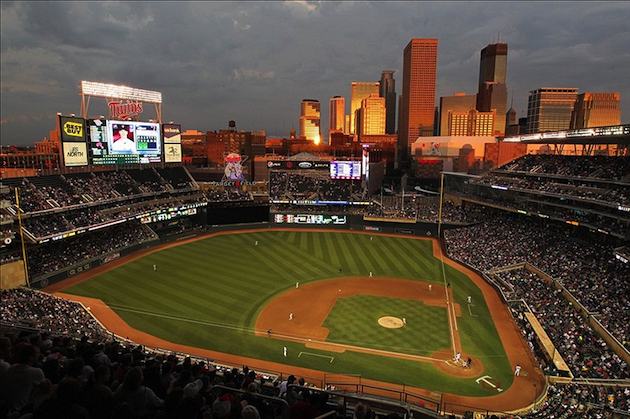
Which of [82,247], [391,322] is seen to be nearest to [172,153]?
[82,247]

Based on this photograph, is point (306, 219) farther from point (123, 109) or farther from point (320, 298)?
point (123, 109)

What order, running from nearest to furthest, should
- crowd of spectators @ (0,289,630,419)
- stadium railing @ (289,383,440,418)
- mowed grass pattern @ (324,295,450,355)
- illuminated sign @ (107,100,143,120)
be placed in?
crowd of spectators @ (0,289,630,419)
stadium railing @ (289,383,440,418)
mowed grass pattern @ (324,295,450,355)
illuminated sign @ (107,100,143,120)

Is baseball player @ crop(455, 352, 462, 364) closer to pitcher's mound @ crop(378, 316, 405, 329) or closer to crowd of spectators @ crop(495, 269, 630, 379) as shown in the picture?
crowd of spectators @ crop(495, 269, 630, 379)

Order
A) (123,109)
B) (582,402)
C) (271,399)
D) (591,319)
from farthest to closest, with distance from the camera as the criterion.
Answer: (123,109)
(591,319)
(582,402)
(271,399)

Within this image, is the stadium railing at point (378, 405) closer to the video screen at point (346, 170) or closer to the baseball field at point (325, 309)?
the baseball field at point (325, 309)

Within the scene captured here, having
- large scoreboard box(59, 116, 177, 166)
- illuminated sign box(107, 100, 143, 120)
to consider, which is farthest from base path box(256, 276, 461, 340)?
illuminated sign box(107, 100, 143, 120)

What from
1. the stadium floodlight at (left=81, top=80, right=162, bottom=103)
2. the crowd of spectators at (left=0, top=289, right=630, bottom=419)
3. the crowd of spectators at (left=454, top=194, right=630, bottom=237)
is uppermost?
the stadium floodlight at (left=81, top=80, right=162, bottom=103)

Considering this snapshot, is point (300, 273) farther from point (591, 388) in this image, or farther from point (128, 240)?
point (591, 388)
